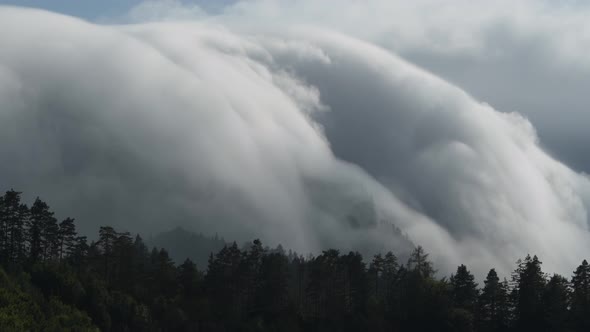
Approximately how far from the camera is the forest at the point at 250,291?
110394 mm

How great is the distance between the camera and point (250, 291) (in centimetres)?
13762

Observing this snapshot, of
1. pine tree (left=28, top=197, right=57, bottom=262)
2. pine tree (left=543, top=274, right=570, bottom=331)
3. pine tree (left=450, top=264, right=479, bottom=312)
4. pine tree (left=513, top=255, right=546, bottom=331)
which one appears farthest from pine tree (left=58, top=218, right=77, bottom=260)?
pine tree (left=543, top=274, right=570, bottom=331)

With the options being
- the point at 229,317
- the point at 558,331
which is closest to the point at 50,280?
the point at 229,317

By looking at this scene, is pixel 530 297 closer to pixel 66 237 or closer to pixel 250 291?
pixel 250 291

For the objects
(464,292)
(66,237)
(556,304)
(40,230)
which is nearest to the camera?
(40,230)

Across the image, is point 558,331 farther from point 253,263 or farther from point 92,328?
point 92,328

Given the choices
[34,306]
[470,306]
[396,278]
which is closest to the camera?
[34,306]

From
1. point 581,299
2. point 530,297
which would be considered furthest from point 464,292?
point 581,299

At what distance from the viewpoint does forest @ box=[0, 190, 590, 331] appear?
110394mm

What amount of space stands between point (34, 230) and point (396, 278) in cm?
7294

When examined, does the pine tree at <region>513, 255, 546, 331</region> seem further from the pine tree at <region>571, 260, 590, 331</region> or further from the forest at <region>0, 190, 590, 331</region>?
the pine tree at <region>571, 260, 590, 331</region>

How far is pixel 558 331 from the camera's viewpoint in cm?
12750

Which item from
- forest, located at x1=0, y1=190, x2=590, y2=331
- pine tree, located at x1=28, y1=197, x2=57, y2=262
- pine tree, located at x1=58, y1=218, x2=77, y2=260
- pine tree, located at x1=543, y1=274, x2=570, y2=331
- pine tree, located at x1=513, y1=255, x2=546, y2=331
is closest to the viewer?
forest, located at x1=0, y1=190, x2=590, y2=331

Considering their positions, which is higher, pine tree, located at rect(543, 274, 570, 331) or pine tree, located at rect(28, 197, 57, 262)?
pine tree, located at rect(543, 274, 570, 331)
